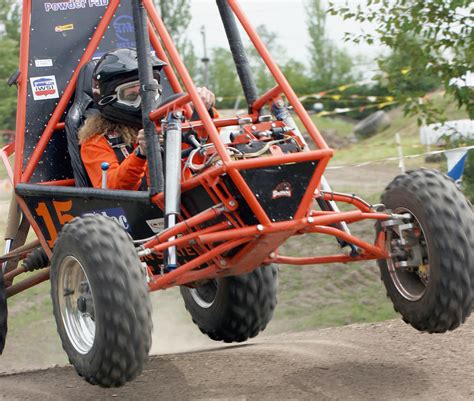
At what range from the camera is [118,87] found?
557cm

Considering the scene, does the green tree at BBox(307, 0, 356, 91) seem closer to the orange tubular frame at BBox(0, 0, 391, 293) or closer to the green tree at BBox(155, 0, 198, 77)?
the green tree at BBox(155, 0, 198, 77)

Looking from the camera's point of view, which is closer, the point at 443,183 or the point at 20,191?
the point at 443,183

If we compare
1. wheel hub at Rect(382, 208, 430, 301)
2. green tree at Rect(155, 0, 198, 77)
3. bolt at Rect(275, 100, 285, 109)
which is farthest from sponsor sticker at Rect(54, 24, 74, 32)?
green tree at Rect(155, 0, 198, 77)

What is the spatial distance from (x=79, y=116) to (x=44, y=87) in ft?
1.61

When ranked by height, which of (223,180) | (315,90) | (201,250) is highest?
(223,180)

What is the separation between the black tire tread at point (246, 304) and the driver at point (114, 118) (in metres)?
0.97

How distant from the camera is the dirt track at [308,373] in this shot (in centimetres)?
477

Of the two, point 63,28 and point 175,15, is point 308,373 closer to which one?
point 63,28

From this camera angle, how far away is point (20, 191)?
5891 mm

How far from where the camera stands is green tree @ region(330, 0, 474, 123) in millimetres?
8945

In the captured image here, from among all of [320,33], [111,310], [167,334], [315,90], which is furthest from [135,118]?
[320,33]

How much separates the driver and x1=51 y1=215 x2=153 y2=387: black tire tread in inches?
33.7

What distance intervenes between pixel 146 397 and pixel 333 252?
509 centimetres

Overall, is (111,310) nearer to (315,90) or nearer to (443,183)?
(443,183)
